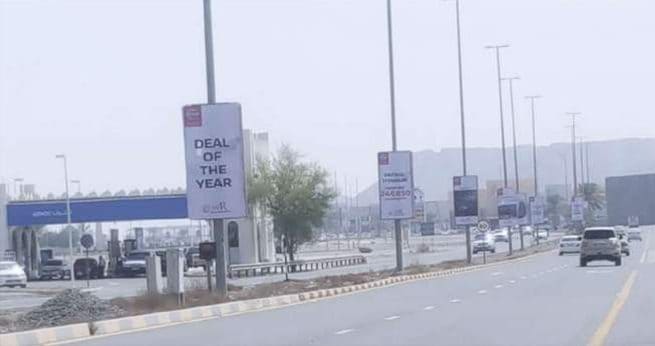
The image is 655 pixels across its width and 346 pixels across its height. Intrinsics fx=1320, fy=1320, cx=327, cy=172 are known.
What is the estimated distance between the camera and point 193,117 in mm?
34594

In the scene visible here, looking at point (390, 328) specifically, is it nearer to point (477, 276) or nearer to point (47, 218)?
point (477, 276)

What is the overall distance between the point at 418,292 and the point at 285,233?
44.9 metres

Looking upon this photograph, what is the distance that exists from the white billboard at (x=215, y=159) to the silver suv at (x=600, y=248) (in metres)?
33.1

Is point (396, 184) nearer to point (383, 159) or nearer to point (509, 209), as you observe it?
point (383, 159)

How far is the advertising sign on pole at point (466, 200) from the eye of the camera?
2653 inches

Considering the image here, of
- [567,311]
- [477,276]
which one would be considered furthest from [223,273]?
[477,276]

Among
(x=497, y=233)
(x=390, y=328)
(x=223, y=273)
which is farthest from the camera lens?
(x=497, y=233)

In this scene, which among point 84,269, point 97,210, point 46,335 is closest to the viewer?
point 46,335

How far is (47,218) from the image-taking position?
8212 centimetres

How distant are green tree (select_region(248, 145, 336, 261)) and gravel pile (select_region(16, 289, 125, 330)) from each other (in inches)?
2153

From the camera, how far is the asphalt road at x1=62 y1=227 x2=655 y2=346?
2250 cm

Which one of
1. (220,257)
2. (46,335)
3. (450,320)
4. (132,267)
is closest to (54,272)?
(132,267)

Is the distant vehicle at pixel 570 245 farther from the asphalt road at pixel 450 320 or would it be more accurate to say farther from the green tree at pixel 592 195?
the green tree at pixel 592 195

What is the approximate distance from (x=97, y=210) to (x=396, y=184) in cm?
3432
